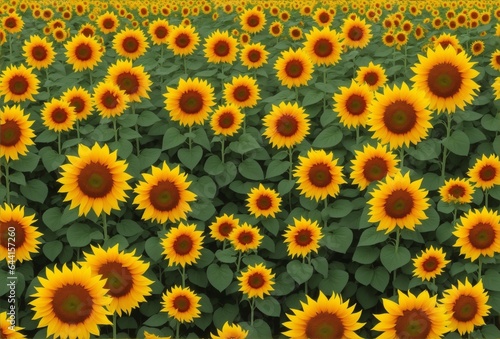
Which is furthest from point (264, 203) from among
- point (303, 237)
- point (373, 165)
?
point (373, 165)

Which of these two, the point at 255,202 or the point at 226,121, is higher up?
the point at 226,121

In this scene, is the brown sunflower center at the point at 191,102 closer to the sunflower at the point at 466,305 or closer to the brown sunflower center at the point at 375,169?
the brown sunflower center at the point at 375,169

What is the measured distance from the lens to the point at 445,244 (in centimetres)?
479

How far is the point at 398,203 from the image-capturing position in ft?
13.7

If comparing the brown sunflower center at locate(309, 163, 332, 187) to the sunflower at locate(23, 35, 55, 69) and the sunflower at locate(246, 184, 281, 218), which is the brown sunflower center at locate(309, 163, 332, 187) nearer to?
the sunflower at locate(246, 184, 281, 218)

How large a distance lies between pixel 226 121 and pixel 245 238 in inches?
47.7

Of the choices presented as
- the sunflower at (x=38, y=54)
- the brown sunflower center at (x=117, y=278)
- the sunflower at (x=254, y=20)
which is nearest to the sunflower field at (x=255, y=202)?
the brown sunflower center at (x=117, y=278)

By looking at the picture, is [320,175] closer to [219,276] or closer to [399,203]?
[399,203]

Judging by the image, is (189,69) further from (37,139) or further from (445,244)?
(445,244)

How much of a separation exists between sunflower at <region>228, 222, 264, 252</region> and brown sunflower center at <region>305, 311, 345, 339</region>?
1.73 metres

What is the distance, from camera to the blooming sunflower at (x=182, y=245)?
169 inches

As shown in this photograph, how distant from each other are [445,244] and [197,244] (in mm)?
2019

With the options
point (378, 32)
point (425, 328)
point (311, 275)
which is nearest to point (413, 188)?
point (311, 275)

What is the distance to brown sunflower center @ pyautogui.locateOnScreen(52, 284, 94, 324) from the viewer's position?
8.66ft
